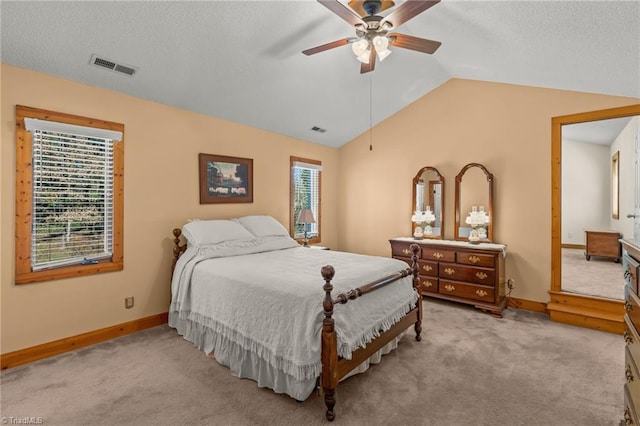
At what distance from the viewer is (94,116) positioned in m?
3.18

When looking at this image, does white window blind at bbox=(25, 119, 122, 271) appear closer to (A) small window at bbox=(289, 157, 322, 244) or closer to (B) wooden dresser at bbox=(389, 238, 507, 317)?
(A) small window at bbox=(289, 157, 322, 244)

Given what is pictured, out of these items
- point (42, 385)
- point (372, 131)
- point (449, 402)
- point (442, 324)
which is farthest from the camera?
point (372, 131)

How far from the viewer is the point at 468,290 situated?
4.15m

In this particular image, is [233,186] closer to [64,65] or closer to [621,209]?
[64,65]

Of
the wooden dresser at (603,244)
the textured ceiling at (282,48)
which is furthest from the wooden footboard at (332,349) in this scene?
the wooden dresser at (603,244)

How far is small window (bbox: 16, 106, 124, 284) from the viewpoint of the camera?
278 cm

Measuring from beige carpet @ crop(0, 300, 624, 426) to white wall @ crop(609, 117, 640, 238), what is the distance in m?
1.30

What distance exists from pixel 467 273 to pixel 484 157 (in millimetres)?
1685

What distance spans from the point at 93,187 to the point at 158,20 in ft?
5.71

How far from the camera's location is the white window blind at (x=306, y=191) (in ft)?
17.9

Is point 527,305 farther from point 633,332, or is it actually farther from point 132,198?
point 132,198

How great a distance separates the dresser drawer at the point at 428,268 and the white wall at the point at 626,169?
2.11 meters

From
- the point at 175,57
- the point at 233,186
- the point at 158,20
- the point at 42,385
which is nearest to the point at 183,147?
the point at 233,186

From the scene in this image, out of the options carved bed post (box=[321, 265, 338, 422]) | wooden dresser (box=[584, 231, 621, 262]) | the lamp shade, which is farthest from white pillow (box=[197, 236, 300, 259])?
wooden dresser (box=[584, 231, 621, 262])
